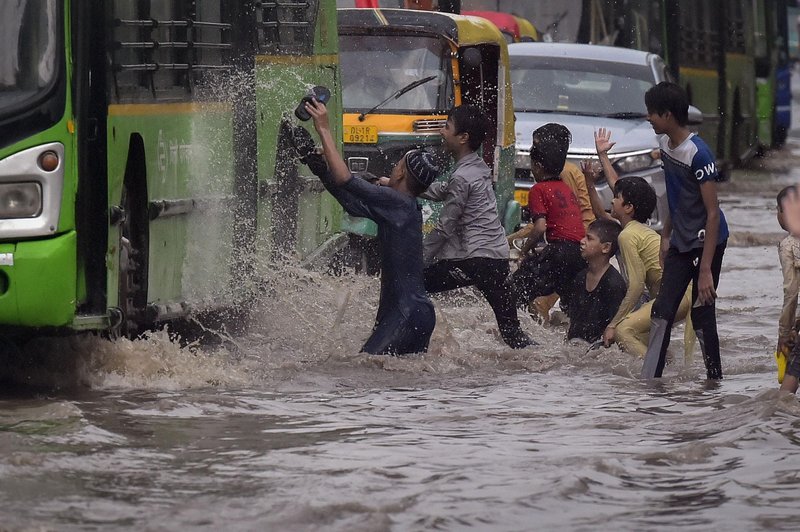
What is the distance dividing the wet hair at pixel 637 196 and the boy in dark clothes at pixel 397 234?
4.57 feet

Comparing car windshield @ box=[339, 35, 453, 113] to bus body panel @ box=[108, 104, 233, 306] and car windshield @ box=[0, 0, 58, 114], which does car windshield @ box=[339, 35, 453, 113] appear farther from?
car windshield @ box=[0, 0, 58, 114]

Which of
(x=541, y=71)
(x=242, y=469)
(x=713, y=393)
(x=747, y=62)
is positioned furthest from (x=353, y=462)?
(x=747, y=62)

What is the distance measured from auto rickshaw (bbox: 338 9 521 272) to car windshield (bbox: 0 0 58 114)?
558 cm

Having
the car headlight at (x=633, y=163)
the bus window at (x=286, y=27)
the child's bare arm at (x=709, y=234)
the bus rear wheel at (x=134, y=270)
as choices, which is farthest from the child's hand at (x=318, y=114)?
the car headlight at (x=633, y=163)

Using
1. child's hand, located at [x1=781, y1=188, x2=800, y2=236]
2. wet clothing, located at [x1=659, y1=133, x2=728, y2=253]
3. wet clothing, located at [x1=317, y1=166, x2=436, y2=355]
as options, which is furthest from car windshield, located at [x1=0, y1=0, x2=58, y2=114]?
child's hand, located at [x1=781, y1=188, x2=800, y2=236]

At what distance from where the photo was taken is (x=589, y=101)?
17266 millimetres

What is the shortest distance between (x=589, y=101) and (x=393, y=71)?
3972 millimetres

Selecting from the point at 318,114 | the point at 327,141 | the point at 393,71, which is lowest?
the point at 327,141

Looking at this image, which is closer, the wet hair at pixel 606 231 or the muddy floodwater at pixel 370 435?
the muddy floodwater at pixel 370 435

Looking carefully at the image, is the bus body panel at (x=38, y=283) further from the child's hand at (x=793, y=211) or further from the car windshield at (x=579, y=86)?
the car windshield at (x=579, y=86)

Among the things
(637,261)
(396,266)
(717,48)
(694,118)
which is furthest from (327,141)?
(717,48)

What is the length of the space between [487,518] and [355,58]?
26.8ft

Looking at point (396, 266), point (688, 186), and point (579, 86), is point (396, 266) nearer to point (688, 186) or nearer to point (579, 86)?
point (688, 186)

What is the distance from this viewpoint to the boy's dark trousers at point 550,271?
1112 cm
